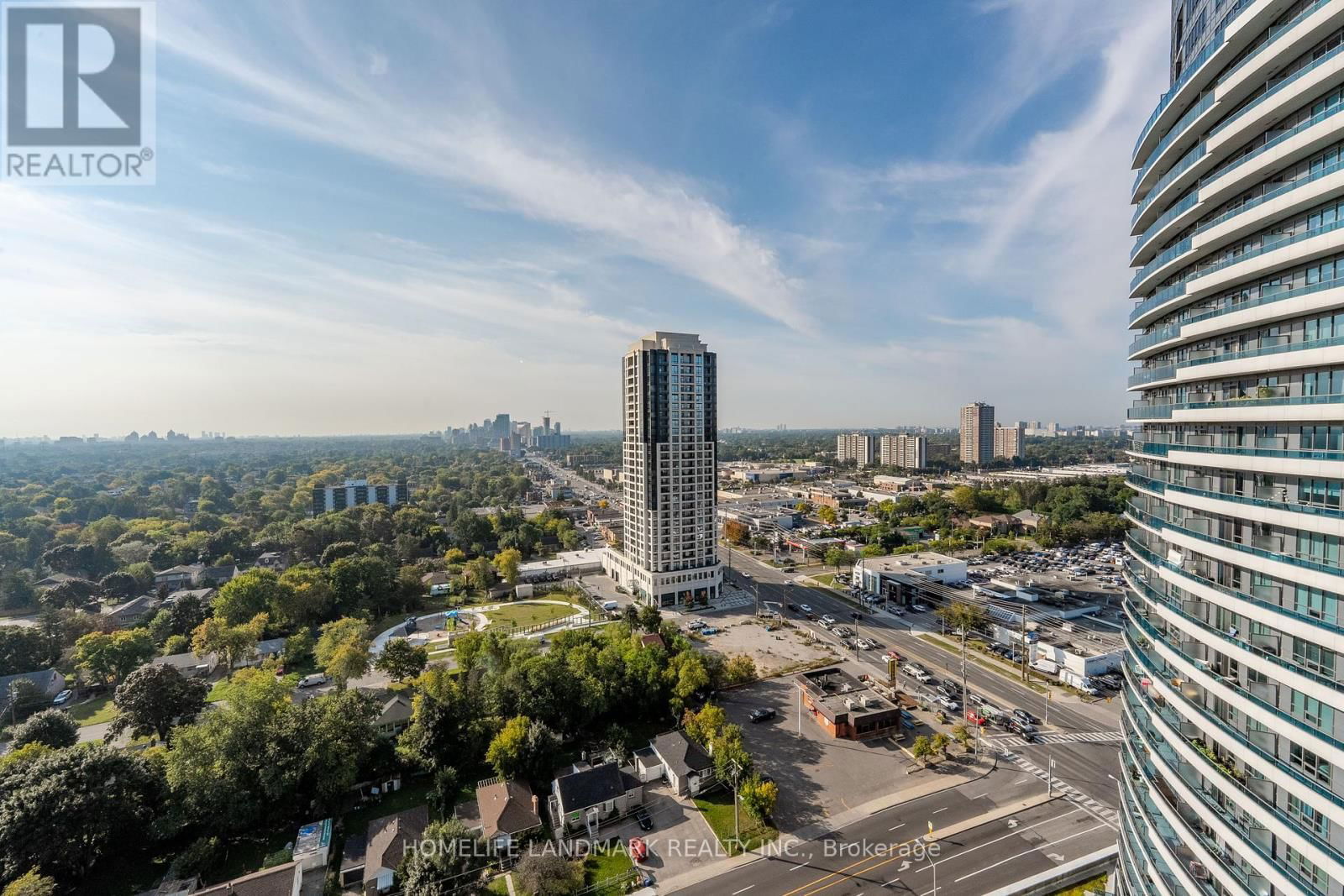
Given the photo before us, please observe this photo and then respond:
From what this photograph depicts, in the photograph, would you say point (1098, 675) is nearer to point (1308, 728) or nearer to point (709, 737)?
point (709, 737)

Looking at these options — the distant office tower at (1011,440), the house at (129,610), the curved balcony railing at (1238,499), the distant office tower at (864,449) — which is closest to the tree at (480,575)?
the house at (129,610)

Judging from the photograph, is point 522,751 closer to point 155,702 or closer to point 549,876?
point 549,876

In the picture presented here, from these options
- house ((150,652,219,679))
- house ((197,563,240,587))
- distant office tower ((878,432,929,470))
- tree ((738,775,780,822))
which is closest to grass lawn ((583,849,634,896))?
tree ((738,775,780,822))

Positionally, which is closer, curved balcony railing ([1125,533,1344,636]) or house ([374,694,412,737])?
curved balcony railing ([1125,533,1344,636])

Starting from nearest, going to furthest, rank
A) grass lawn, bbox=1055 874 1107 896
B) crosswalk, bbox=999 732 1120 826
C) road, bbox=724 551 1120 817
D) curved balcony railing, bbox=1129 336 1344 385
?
1. curved balcony railing, bbox=1129 336 1344 385
2. grass lawn, bbox=1055 874 1107 896
3. crosswalk, bbox=999 732 1120 826
4. road, bbox=724 551 1120 817

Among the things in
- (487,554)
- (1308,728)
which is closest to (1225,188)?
(1308,728)

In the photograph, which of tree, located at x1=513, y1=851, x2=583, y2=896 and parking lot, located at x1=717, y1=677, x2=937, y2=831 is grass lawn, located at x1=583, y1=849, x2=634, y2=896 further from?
parking lot, located at x1=717, y1=677, x2=937, y2=831
